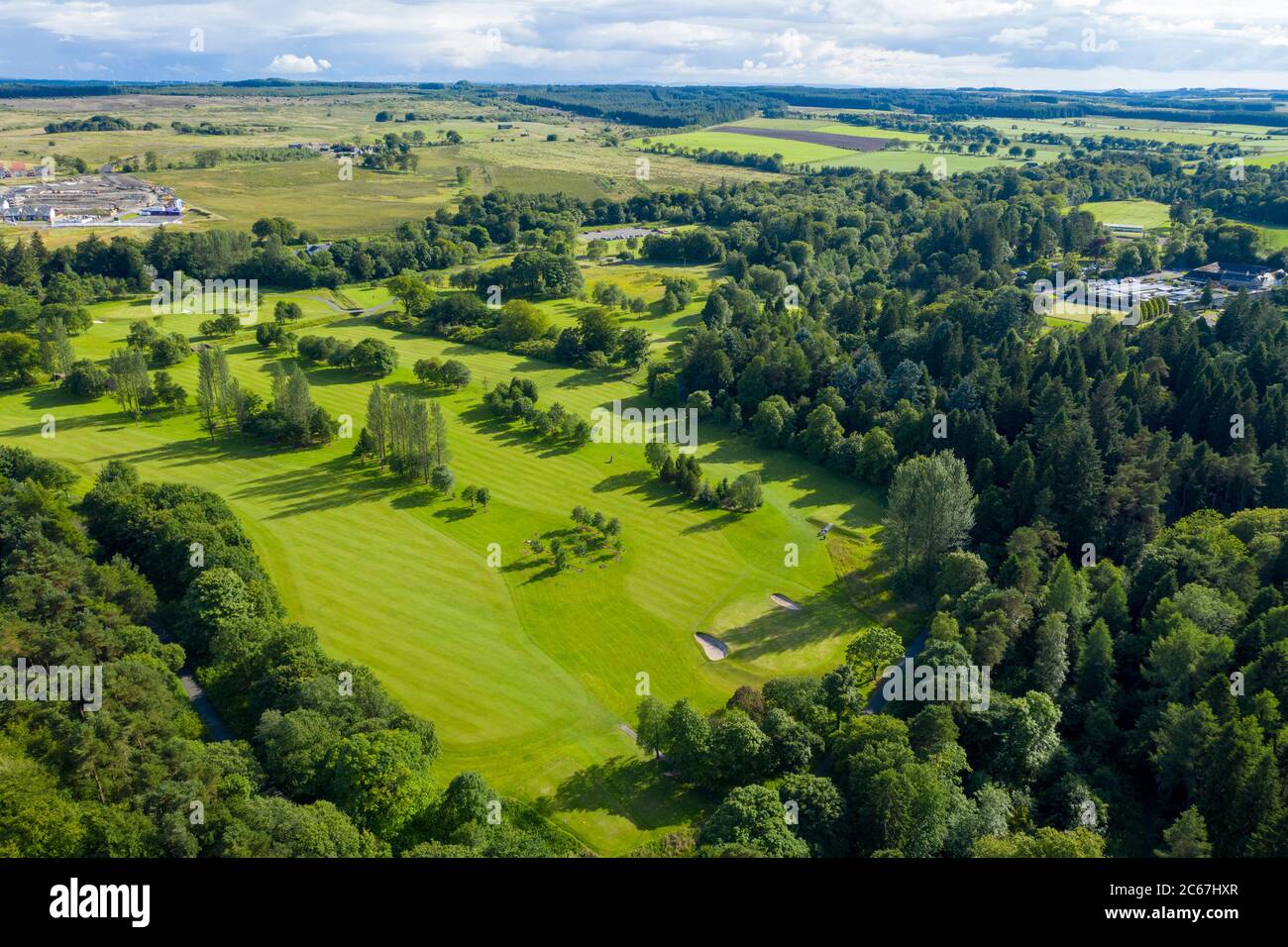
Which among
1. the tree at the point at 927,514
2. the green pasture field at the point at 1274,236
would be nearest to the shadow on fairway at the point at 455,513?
the tree at the point at 927,514

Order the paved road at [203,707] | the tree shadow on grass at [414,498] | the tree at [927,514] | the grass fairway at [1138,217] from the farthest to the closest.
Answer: the grass fairway at [1138,217]
the tree shadow on grass at [414,498]
the tree at [927,514]
the paved road at [203,707]

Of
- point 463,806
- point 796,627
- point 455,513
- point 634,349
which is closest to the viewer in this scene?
point 463,806

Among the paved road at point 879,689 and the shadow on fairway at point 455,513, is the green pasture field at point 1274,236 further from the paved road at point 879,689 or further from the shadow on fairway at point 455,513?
the shadow on fairway at point 455,513

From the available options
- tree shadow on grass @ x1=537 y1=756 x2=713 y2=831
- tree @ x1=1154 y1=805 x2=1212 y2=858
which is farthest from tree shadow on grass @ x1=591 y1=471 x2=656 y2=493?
tree @ x1=1154 y1=805 x2=1212 y2=858

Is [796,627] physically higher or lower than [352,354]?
lower

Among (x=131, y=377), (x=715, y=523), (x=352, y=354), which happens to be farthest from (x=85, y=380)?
(x=715, y=523)

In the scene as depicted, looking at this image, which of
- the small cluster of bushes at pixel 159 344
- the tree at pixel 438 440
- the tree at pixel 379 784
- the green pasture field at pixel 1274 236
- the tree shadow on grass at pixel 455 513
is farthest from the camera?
the green pasture field at pixel 1274 236

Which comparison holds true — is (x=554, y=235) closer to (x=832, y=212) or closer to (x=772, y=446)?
(x=832, y=212)

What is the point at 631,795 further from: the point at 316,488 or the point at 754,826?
the point at 316,488
